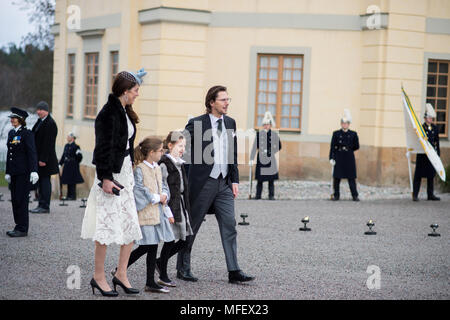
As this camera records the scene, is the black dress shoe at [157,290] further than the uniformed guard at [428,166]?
No

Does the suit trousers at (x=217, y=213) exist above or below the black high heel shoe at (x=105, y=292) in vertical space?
above

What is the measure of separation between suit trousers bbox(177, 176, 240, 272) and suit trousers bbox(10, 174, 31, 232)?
10.8ft

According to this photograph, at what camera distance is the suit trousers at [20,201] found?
9.86m

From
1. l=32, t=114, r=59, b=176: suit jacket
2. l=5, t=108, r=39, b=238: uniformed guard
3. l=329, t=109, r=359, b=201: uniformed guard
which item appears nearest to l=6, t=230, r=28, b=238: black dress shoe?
l=5, t=108, r=39, b=238: uniformed guard

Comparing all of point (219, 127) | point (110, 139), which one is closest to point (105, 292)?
point (110, 139)

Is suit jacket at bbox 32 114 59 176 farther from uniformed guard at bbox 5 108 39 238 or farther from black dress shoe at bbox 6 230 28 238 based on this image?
black dress shoe at bbox 6 230 28 238

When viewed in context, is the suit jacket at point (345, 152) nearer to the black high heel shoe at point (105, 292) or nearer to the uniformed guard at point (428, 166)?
the uniformed guard at point (428, 166)

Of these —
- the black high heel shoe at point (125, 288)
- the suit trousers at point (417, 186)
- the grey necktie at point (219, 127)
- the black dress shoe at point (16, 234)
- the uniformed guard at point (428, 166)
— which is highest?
the grey necktie at point (219, 127)

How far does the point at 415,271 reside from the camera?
316 inches

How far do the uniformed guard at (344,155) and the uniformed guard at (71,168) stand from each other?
19.2 ft

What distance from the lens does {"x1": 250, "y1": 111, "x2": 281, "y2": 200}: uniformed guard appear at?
629 inches

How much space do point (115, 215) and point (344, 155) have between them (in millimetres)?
10399

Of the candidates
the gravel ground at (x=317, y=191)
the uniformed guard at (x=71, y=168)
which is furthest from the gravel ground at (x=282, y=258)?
the uniformed guard at (x=71, y=168)
